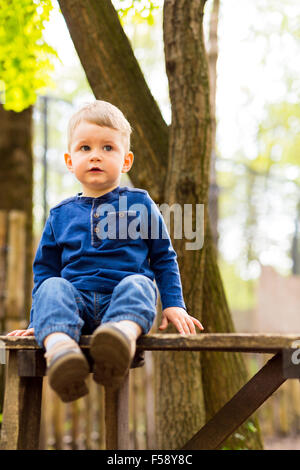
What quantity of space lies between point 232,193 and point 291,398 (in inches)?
819

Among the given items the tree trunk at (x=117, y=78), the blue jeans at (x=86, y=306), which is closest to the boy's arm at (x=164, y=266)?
the blue jeans at (x=86, y=306)

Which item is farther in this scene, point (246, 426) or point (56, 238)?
point (246, 426)

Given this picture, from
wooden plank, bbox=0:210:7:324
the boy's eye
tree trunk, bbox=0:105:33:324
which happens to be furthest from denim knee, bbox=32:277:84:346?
tree trunk, bbox=0:105:33:324

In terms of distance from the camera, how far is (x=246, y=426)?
4324 millimetres

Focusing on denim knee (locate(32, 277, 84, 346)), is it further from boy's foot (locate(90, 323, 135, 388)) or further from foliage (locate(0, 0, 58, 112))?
foliage (locate(0, 0, 58, 112))

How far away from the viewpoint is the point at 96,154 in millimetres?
2660

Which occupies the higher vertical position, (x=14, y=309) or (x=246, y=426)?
(x=14, y=309)

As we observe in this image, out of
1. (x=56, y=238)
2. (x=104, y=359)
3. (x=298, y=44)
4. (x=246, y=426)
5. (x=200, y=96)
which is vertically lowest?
(x=104, y=359)

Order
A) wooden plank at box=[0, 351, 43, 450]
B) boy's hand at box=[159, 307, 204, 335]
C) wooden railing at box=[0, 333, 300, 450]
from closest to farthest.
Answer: wooden railing at box=[0, 333, 300, 450], wooden plank at box=[0, 351, 43, 450], boy's hand at box=[159, 307, 204, 335]

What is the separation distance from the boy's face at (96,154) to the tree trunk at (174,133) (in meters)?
1.26

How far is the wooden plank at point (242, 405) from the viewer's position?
259 centimetres

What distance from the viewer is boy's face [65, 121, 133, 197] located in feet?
8.76

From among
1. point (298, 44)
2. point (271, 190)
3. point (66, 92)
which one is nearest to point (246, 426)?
point (298, 44)

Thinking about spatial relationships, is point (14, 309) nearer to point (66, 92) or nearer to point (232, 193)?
point (66, 92)
